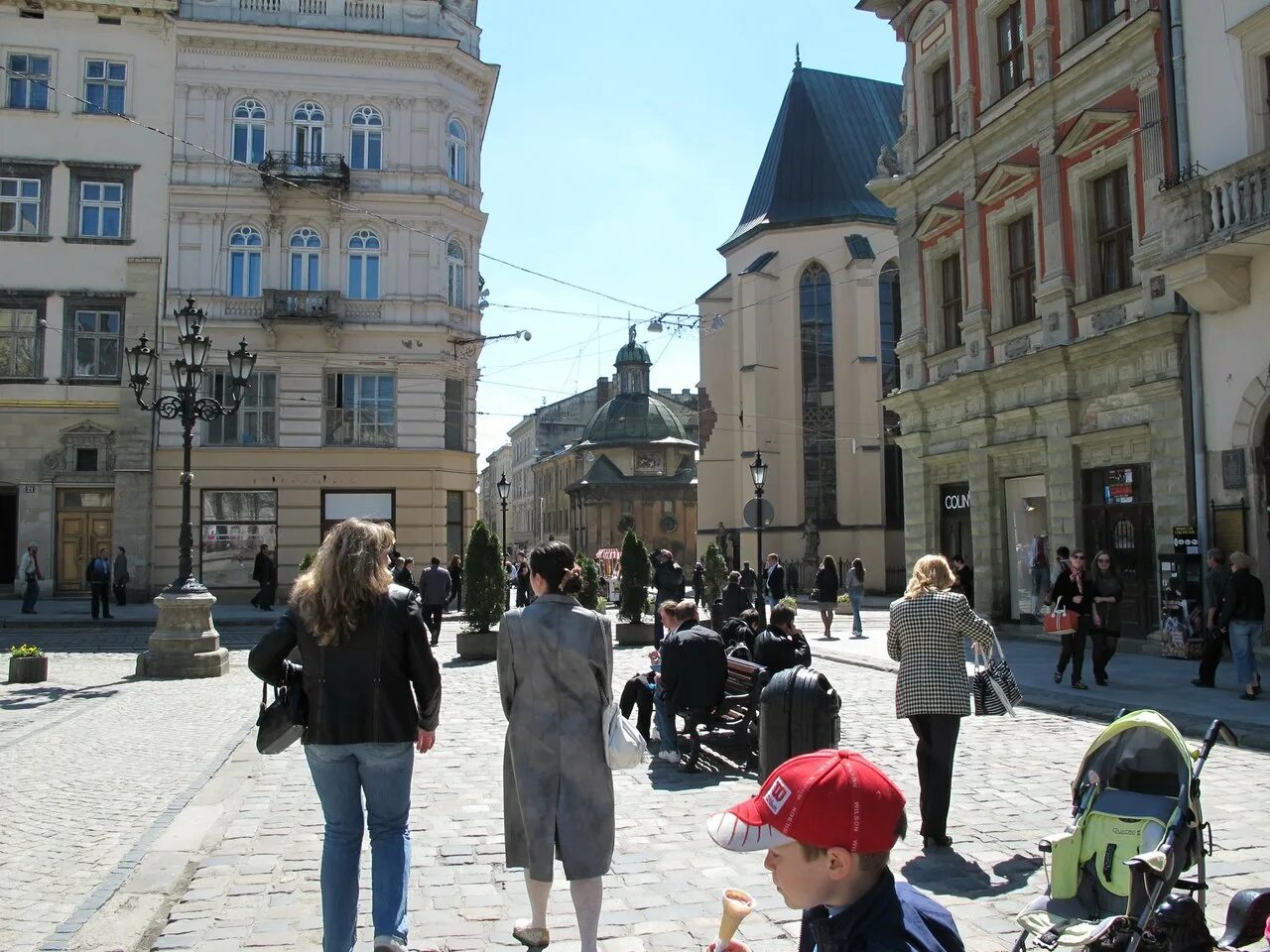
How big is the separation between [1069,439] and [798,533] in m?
27.5

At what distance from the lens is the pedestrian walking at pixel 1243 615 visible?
12219mm

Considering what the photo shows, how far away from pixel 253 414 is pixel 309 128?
8.60 meters

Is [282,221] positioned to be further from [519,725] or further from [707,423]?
[519,725]

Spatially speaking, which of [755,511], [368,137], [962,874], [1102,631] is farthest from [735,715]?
[368,137]

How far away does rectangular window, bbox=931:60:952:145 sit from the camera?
76.9 ft

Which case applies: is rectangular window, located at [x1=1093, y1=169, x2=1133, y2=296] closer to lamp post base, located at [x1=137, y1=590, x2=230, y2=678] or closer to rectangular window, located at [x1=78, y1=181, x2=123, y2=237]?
lamp post base, located at [x1=137, y1=590, x2=230, y2=678]

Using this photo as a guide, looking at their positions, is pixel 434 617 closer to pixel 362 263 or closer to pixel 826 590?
pixel 826 590

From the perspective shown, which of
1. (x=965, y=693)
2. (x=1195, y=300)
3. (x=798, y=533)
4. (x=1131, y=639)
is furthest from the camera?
(x=798, y=533)

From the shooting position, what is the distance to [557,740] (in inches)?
185

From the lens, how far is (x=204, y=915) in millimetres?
5289

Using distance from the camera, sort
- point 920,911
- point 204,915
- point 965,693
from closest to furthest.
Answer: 1. point 920,911
2. point 204,915
3. point 965,693

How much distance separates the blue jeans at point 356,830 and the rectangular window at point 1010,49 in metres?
19.9

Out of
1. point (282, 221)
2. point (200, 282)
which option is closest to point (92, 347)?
point (200, 282)

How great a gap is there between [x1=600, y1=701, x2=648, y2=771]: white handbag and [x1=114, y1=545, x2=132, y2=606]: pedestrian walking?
27893 mm
